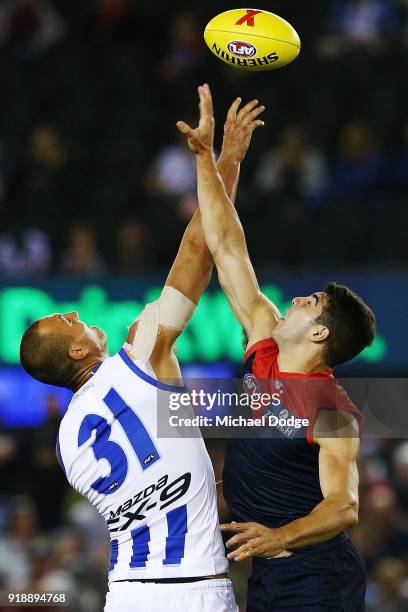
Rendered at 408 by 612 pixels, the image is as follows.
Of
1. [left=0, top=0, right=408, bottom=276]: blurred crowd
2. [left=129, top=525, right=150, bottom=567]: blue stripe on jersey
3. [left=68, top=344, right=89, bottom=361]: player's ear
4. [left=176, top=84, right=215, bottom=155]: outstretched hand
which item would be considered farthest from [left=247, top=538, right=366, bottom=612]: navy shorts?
[left=0, top=0, right=408, bottom=276]: blurred crowd

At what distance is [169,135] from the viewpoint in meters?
13.4

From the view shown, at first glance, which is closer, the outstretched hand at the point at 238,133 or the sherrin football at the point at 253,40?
the outstretched hand at the point at 238,133

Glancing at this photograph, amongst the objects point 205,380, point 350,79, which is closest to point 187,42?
point 350,79

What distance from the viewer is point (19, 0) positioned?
14406 millimetres

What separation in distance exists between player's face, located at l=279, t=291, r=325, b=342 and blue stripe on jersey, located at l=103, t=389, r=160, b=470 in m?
0.76

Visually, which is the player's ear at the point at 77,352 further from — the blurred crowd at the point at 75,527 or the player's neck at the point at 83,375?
the blurred crowd at the point at 75,527

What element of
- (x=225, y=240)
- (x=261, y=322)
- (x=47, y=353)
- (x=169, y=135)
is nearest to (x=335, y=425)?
(x=261, y=322)

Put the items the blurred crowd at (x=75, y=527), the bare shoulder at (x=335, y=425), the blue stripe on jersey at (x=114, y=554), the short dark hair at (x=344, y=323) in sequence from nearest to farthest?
the bare shoulder at (x=335, y=425), the short dark hair at (x=344, y=323), the blue stripe on jersey at (x=114, y=554), the blurred crowd at (x=75, y=527)

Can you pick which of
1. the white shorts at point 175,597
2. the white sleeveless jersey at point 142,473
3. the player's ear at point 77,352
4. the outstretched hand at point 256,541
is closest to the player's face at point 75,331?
the player's ear at point 77,352

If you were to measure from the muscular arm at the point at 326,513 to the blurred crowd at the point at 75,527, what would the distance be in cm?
383

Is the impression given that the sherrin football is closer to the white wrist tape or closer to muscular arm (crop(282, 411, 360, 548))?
the white wrist tape

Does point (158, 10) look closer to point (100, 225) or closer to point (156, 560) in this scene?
point (100, 225)

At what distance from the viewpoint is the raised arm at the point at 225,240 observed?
588 cm

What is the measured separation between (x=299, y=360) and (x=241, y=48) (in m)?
1.66
